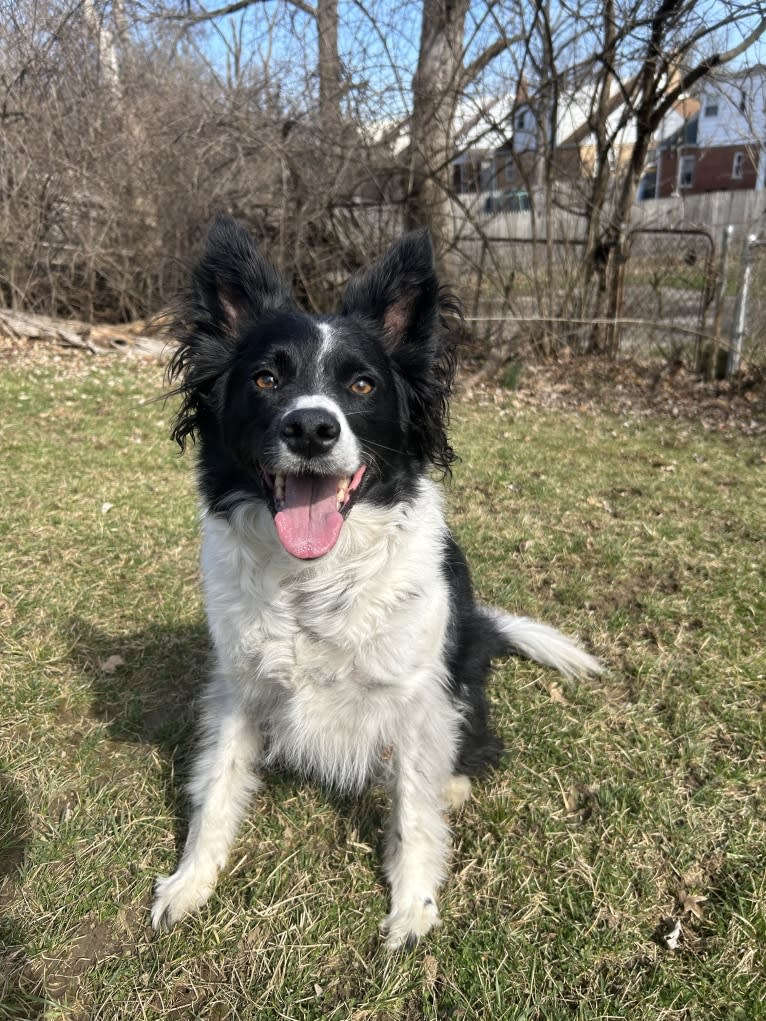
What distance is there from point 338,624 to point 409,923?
3.13 ft

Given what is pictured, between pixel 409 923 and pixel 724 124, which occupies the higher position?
pixel 724 124

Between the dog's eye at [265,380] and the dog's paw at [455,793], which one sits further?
the dog's paw at [455,793]

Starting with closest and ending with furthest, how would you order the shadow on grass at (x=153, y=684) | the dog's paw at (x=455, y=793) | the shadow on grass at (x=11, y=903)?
the shadow on grass at (x=11, y=903)
the dog's paw at (x=455, y=793)
the shadow on grass at (x=153, y=684)

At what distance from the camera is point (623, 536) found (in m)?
4.68

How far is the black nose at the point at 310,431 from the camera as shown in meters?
1.90

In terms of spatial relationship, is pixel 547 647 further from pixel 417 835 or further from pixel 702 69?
pixel 702 69

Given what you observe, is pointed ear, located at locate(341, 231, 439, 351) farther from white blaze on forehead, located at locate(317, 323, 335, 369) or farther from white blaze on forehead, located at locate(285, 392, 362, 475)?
white blaze on forehead, located at locate(285, 392, 362, 475)

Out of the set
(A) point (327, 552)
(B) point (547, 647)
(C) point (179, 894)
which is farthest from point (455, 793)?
(A) point (327, 552)

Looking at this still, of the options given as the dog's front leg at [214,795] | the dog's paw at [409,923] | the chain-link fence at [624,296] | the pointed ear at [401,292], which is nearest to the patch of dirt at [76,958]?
the dog's front leg at [214,795]

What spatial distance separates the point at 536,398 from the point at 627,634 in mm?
5672

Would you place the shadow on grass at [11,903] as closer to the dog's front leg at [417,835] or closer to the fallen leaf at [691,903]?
the dog's front leg at [417,835]

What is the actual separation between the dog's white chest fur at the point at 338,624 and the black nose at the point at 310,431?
1.06ft

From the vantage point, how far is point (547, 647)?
126 inches

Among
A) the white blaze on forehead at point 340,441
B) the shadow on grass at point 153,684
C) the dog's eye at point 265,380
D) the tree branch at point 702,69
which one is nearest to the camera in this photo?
the white blaze on forehead at point 340,441
